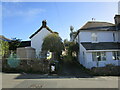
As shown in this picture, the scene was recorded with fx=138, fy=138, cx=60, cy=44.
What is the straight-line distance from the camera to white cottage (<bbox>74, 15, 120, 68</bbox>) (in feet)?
66.7

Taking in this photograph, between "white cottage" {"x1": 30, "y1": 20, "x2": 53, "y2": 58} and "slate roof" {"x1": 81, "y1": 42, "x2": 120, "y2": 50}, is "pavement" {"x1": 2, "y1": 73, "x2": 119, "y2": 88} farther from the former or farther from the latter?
"white cottage" {"x1": 30, "y1": 20, "x2": 53, "y2": 58}

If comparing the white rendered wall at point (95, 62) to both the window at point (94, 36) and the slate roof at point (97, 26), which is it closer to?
the window at point (94, 36)

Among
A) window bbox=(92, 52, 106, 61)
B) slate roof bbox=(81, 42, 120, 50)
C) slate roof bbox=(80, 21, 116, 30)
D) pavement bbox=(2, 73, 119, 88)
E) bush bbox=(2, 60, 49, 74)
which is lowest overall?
pavement bbox=(2, 73, 119, 88)

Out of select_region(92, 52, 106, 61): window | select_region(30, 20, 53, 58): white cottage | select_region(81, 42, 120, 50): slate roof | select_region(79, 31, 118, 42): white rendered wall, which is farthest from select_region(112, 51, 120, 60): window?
select_region(30, 20, 53, 58): white cottage

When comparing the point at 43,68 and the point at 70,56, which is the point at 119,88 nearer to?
the point at 43,68

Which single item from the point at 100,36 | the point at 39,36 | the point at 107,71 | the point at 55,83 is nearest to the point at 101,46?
the point at 100,36

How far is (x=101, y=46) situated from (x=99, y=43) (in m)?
1.58

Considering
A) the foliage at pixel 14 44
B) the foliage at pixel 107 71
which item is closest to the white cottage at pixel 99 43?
the foliage at pixel 107 71

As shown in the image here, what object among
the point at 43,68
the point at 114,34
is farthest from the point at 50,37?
the point at 114,34

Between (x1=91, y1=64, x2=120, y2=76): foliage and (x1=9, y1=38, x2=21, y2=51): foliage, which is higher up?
(x1=9, y1=38, x2=21, y2=51): foliage

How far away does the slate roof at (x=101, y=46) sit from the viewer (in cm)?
2035

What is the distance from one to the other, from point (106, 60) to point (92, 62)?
2211 mm

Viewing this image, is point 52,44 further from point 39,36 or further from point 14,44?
point 14,44

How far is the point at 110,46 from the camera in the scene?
21.2 metres
